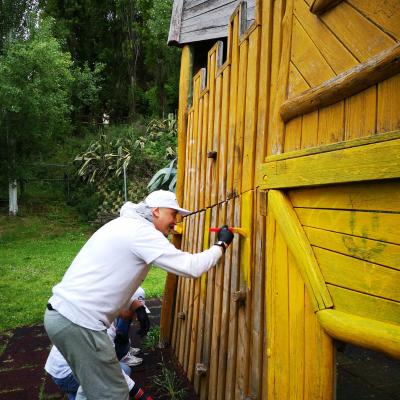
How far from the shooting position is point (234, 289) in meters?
2.72

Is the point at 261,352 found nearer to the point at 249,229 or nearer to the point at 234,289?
the point at 234,289

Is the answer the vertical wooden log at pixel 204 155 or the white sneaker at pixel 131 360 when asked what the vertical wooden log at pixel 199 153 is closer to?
the vertical wooden log at pixel 204 155

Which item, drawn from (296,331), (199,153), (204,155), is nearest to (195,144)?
(199,153)

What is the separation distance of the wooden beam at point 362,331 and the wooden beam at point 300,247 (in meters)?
0.07

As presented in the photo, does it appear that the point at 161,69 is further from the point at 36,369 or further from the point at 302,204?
the point at 302,204

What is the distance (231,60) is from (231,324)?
1911 millimetres

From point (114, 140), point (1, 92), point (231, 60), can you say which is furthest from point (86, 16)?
point (231, 60)

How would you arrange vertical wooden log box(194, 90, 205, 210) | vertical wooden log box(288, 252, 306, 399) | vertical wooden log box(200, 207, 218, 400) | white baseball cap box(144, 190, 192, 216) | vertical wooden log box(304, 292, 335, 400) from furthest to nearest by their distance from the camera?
vertical wooden log box(194, 90, 205, 210)
vertical wooden log box(200, 207, 218, 400)
white baseball cap box(144, 190, 192, 216)
vertical wooden log box(288, 252, 306, 399)
vertical wooden log box(304, 292, 335, 400)

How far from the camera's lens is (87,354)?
2.58 metres

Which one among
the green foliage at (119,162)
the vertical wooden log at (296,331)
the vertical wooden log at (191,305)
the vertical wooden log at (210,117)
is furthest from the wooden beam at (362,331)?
the green foliage at (119,162)

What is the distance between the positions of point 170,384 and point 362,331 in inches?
106

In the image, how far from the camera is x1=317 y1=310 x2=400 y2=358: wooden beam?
1267mm

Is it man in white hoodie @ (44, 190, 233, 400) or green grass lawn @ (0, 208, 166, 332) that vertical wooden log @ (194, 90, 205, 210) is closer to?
man in white hoodie @ (44, 190, 233, 400)

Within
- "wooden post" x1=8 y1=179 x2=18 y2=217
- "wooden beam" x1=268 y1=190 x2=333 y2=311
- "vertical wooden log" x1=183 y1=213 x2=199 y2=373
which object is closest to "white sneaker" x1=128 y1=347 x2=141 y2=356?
"vertical wooden log" x1=183 y1=213 x2=199 y2=373
